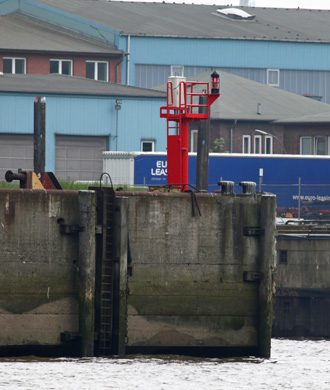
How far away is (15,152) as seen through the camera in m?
52.2

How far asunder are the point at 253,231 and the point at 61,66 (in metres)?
51.7

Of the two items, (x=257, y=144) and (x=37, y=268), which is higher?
(x=257, y=144)

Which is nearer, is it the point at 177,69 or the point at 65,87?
the point at 65,87

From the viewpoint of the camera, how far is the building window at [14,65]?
6931 cm

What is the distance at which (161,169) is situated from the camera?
153ft

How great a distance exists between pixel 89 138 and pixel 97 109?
5.22ft

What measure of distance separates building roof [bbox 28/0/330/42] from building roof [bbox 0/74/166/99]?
18.0 m

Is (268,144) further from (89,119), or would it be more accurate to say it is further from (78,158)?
(78,158)

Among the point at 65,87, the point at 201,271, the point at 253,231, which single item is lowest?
the point at 201,271

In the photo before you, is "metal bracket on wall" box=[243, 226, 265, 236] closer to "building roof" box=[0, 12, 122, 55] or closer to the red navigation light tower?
the red navigation light tower

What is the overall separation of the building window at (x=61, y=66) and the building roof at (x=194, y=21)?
221 inches

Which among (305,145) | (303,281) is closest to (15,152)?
(305,145)

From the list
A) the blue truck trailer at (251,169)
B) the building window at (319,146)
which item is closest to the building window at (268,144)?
the building window at (319,146)

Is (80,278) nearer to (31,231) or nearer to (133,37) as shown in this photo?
(31,231)
